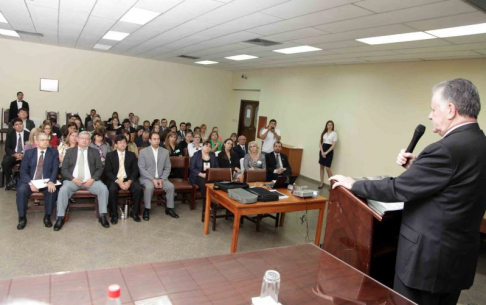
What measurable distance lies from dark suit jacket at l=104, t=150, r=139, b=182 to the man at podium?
412cm

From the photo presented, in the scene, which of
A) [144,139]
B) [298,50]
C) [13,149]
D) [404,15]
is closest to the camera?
[404,15]

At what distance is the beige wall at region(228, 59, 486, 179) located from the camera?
611 cm

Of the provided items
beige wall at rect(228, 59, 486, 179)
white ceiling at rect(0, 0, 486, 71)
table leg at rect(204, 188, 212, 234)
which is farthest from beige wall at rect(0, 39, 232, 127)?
table leg at rect(204, 188, 212, 234)

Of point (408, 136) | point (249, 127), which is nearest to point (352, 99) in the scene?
point (408, 136)

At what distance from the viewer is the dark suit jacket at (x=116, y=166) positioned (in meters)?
4.82

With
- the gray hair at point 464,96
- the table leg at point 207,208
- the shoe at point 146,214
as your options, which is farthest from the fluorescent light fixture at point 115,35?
the gray hair at point 464,96

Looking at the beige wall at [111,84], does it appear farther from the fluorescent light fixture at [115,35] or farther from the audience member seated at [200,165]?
the audience member seated at [200,165]

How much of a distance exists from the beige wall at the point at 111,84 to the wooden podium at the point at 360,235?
10521mm

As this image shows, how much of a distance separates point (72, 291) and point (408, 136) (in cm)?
658

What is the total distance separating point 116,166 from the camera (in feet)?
15.9

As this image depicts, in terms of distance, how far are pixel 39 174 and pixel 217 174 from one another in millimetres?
2488

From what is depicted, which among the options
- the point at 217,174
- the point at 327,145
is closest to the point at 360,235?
the point at 217,174

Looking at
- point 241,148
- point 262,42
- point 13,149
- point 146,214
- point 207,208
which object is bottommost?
point 146,214

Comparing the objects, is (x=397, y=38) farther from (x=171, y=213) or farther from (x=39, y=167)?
(x=39, y=167)
